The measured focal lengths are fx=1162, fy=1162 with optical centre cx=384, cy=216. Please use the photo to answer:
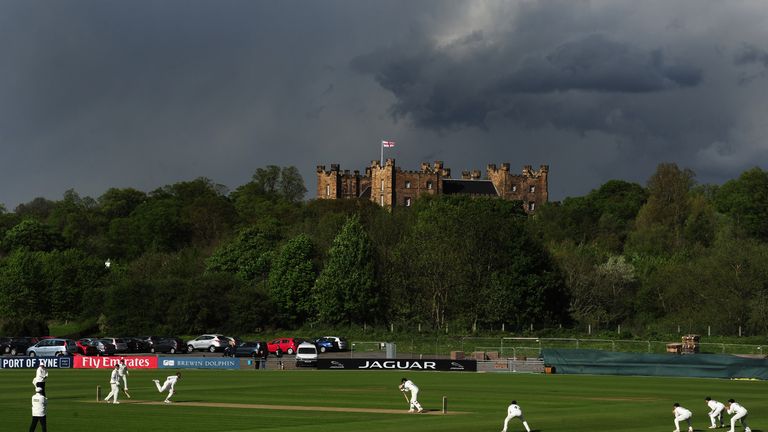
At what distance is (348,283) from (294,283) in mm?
7523

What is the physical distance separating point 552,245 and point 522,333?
54532mm

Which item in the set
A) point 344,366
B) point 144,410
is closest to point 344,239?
point 344,366

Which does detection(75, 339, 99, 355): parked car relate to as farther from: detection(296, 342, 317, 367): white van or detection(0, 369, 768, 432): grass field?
detection(296, 342, 317, 367): white van

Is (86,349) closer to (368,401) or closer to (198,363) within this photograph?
(198,363)

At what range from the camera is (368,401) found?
186 feet

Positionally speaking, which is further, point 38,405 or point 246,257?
point 246,257

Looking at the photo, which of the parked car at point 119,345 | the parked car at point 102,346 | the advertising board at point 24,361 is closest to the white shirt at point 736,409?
the advertising board at point 24,361

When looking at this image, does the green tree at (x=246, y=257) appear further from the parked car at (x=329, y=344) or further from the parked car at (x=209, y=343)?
the parked car at (x=329, y=344)

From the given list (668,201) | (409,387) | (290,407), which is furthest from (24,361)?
(668,201)

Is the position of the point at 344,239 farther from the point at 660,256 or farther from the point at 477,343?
the point at 660,256

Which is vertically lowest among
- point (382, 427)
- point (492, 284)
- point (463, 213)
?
point (382, 427)

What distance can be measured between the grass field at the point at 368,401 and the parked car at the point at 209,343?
2298 cm

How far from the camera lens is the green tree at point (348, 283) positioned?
119812mm

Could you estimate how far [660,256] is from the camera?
153250 mm
